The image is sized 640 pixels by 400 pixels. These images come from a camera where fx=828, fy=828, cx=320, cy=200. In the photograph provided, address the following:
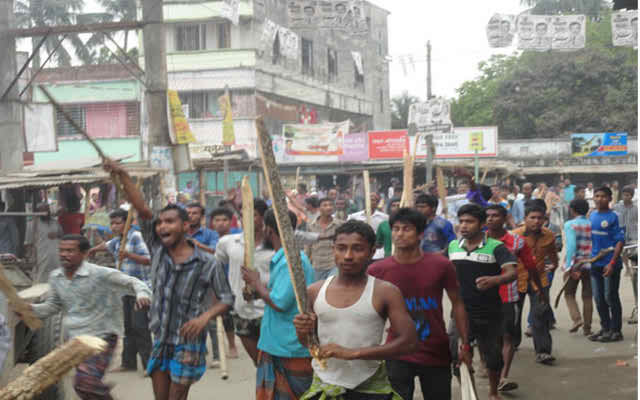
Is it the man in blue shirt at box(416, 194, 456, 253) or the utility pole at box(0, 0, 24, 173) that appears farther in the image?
the utility pole at box(0, 0, 24, 173)

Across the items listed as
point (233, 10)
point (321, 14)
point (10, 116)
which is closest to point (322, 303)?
point (10, 116)

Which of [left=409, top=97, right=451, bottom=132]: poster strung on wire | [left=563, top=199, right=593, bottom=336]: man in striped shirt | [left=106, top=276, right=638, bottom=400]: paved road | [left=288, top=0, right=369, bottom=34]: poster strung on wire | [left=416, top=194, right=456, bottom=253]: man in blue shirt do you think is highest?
[left=288, top=0, right=369, bottom=34]: poster strung on wire

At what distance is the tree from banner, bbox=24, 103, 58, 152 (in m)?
44.0

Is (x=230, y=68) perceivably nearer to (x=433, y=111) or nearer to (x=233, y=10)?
(x=233, y=10)

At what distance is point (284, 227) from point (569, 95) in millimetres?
44302

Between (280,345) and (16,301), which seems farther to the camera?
(280,345)

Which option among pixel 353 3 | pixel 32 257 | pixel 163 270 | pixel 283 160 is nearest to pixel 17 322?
pixel 163 270

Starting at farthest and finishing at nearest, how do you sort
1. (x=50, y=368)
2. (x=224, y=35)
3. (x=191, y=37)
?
(x=191, y=37)
(x=224, y=35)
(x=50, y=368)

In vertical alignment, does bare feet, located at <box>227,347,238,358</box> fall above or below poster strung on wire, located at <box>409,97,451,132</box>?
below

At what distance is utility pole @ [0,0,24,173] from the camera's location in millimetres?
14375

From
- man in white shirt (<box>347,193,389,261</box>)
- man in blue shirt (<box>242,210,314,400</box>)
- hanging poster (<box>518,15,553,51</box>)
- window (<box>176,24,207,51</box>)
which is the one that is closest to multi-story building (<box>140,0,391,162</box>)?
window (<box>176,24,207,51</box>)

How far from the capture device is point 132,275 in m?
7.75

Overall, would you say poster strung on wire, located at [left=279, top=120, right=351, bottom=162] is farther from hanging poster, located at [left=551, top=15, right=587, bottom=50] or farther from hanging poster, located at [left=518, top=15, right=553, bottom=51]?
hanging poster, located at [left=551, top=15, right=587, bottom=50]

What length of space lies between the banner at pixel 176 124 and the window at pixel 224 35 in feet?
79.1
